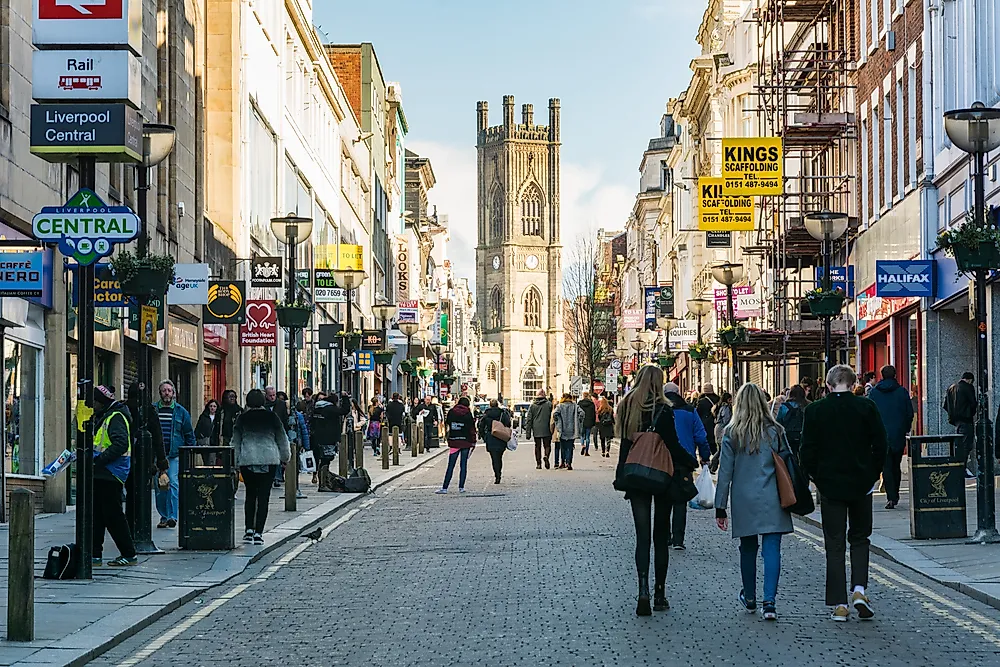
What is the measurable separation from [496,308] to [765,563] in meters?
179

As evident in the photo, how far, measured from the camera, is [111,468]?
14.4m

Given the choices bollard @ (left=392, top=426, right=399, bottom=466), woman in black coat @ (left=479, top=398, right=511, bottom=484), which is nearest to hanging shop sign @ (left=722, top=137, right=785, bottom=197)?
woman in black coat @ (left=479, top=398, right=511, bottom=484)

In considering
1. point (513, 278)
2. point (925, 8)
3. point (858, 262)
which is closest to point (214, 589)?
point (925, 8)

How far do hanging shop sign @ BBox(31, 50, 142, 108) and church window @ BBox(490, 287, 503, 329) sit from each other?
175193 mm

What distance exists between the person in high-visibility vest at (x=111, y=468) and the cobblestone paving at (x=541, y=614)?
1.41m

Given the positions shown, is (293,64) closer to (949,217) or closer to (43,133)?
(949,217)

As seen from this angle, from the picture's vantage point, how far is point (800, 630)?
10.6m

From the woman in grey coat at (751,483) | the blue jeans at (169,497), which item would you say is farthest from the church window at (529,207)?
the woman in grey coat at (751,483)

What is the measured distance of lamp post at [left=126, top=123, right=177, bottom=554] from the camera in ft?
51.1

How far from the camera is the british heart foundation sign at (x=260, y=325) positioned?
1185 inches

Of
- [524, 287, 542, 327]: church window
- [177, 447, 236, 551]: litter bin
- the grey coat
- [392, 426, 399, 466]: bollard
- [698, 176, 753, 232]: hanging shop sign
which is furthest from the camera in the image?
[524, 287, 542, 327]: church window

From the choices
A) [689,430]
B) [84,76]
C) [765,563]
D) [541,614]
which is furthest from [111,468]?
[765,563]

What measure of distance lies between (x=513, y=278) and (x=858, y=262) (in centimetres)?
14869

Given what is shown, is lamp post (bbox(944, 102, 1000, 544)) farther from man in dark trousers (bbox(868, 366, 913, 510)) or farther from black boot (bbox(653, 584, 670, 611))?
black boot (bbox(653, 584, 670, 611))
